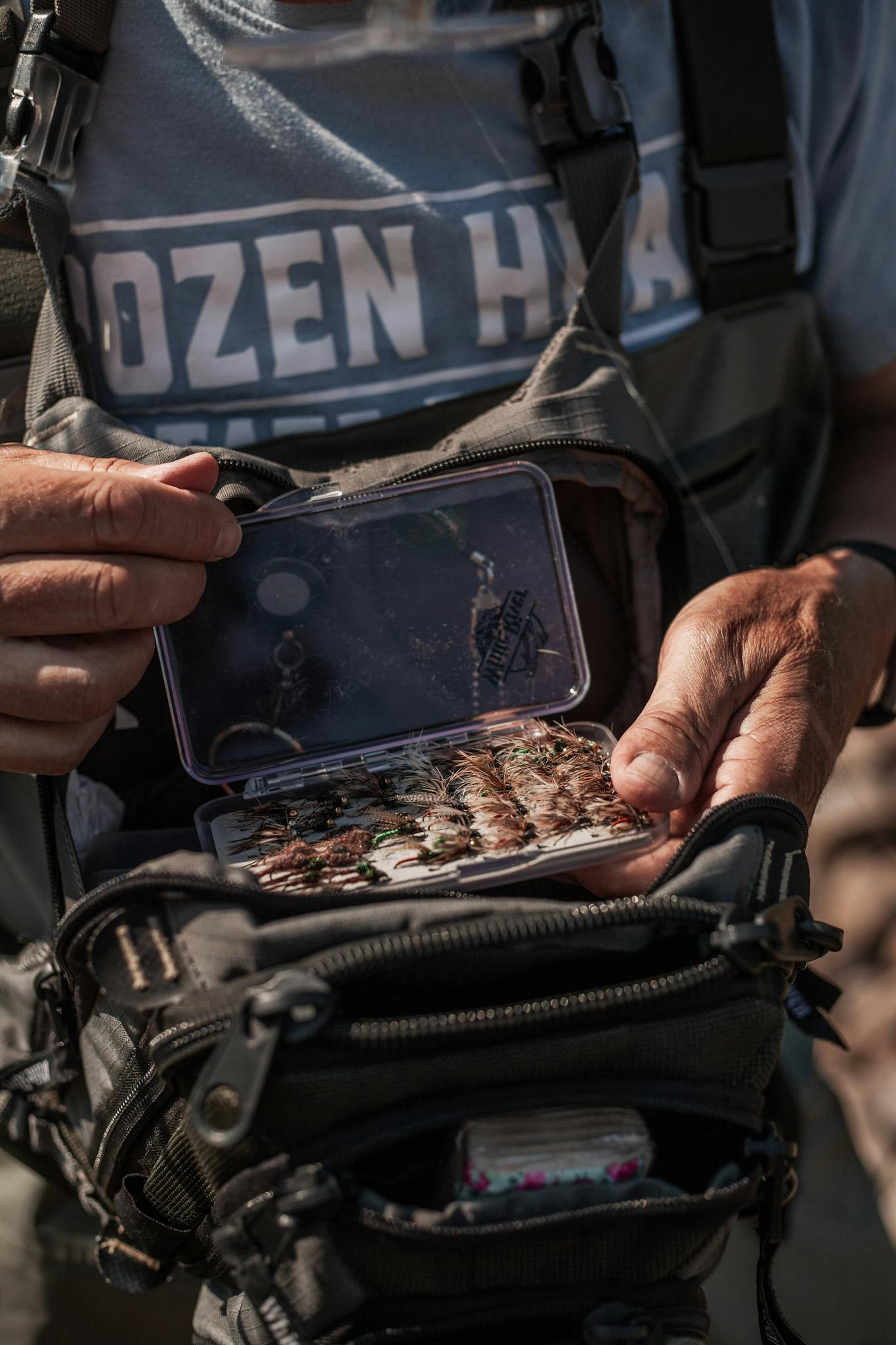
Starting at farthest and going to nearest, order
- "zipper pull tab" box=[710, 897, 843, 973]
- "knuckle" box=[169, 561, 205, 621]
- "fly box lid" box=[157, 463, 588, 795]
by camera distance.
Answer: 1. "fly box lid" box=[157, 463, 588, 795]
2. "knuckle" box=[169, 561, 205, 621]
3. "zipper pull tab" box=[710, 897, 843, 973]

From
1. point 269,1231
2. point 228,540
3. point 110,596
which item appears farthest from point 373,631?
point 269,1231

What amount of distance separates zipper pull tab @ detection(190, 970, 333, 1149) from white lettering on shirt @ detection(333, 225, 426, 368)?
94 centimetres

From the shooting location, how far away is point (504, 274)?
1455 millimetres

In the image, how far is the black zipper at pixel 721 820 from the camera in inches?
38.9

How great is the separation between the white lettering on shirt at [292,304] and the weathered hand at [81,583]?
0.35 m

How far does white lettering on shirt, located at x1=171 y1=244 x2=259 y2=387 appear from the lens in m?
1.36

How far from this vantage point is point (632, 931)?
89cm

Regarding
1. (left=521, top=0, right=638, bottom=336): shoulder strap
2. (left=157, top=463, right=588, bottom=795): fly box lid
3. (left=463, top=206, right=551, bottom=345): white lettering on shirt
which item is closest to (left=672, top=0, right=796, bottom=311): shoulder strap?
(left=521, top=0, right=638, bottom=336): shoulder strap

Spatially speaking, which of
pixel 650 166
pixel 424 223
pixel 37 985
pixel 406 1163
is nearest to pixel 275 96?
pixel 424 223

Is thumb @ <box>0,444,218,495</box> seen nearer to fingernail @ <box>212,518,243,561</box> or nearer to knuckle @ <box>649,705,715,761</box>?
fingernail @ <box>212,518,243,561</box>

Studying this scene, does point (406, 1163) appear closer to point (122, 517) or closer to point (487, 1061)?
point (487, 1061)

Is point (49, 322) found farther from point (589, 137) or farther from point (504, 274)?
point (589, 137)

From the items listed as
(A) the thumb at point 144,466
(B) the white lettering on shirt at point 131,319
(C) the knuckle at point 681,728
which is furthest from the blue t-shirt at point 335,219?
(C) the knuckle at point 681,728

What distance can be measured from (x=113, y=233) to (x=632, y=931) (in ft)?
3.55
